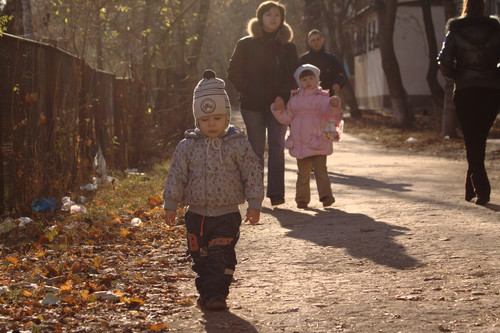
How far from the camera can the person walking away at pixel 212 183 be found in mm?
4762

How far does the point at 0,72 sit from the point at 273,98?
9.61ft

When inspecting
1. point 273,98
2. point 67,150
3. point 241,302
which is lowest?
point 241,302

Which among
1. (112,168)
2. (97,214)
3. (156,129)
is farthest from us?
(156,129)

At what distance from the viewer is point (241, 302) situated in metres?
4.73

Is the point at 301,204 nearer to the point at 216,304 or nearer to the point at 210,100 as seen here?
the point at 210,100

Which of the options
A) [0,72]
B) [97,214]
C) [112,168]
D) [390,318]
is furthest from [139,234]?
[112,168]

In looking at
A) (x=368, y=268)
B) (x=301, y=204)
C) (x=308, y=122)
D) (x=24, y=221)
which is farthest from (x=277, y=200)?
(x=368, y=268)

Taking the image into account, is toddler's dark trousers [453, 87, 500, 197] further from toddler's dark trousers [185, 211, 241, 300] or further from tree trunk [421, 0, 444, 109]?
tree trunk [421, 0, 444, 109]

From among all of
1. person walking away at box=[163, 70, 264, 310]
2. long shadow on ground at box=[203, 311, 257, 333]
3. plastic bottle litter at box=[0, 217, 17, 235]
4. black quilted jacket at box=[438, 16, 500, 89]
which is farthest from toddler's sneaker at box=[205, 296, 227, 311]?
black quilted jacket at box=[438, 16, 500, 89]

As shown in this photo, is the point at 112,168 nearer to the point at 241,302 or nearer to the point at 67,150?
the point at 67,150

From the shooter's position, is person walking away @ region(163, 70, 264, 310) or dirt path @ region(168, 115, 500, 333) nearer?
dirt path @ region(168, 115, 500, 333)

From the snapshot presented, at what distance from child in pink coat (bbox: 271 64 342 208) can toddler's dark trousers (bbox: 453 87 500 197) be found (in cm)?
135

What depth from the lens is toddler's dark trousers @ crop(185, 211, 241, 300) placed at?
4609 millimetres

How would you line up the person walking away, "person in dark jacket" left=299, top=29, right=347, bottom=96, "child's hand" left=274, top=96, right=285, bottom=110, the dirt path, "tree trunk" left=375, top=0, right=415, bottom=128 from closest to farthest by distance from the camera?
the dirt path
the person walking away
"child's hand" left=274, top=96, right=285, bottom=110
"person in dark jacket" left=299, top=29, right=347, bottom=96
"tree trunk" left=375, top=0, right=415, bottom=128
